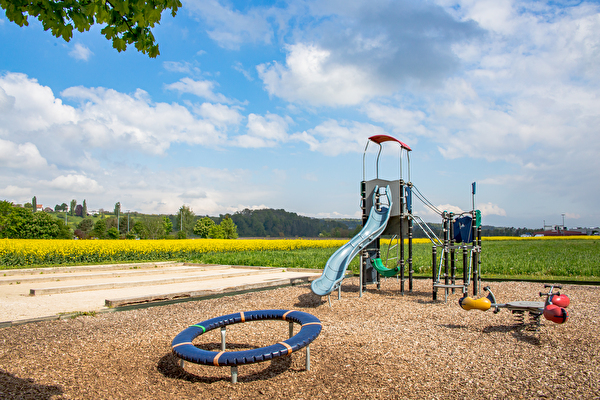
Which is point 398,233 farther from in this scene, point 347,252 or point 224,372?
point 224,372

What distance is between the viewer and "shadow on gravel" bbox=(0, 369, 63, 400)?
11.2ft

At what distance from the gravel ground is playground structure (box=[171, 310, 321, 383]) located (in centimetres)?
34

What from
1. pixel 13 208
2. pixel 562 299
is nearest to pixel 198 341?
pixel 562 299

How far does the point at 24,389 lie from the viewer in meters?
3.56

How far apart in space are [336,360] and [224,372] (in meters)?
1.31

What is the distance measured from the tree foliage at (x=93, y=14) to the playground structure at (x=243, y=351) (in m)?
3.16

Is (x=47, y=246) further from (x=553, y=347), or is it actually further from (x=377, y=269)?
(x=553, y=347)

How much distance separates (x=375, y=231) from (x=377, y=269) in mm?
986

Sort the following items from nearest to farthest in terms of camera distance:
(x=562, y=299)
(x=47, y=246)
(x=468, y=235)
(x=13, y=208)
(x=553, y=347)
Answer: (x=553, y=347) < (x=562, y=299) < (x=468, y=235) < (x=47, y=246) < (x=13, y=208)

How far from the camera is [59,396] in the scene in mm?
3479

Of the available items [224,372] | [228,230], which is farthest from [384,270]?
A: [228,230]

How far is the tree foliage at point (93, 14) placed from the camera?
10.5ft

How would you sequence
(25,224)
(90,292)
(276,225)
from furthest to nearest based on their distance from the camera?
(276,225) < (25,224) < (90,292)

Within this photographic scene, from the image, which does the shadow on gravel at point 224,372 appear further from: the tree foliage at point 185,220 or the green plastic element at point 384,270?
the tree foliage at point 185,220
